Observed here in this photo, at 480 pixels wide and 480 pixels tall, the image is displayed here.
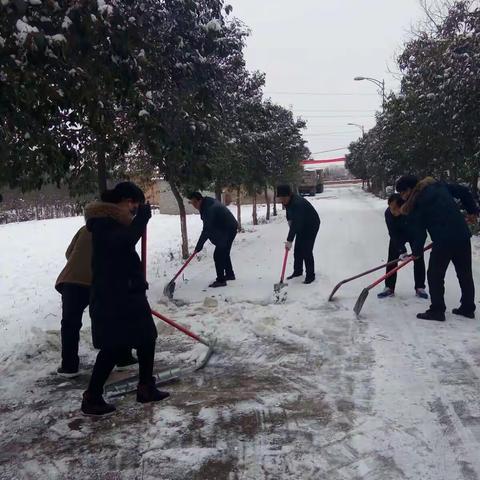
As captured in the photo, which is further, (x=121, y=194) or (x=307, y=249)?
(x=307, y=249)

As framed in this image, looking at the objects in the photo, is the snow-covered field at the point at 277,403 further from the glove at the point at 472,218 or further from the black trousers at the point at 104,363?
Result: the glove at the point at 472,218

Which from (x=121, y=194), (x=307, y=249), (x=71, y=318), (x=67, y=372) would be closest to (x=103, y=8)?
(x=121, y=194)

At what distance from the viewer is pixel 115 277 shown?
3.59m

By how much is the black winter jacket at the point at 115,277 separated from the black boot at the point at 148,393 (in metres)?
0.42

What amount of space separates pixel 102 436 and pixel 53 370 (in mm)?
1546

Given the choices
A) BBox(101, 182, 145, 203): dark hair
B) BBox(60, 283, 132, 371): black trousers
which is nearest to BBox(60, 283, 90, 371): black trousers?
BBox(60, 283, 132, 371): black trousers

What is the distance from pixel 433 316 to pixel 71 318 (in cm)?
380

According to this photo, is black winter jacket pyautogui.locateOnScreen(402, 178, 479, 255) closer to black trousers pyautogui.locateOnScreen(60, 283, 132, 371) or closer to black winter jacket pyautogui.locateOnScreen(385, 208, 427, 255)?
black winter jacket pyautogui.locateOnScreen(385, 208, 427, 255)

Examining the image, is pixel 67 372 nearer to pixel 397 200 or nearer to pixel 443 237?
pixel 443 237

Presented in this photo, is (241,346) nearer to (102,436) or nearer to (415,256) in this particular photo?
(102,436)

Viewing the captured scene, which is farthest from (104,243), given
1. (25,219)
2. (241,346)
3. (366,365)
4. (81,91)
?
(25,219)

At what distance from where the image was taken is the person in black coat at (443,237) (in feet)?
18.2

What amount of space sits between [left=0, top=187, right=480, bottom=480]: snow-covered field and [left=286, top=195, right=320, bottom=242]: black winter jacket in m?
1.30

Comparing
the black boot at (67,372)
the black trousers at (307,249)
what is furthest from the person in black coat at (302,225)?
the black boot at (67,372)
